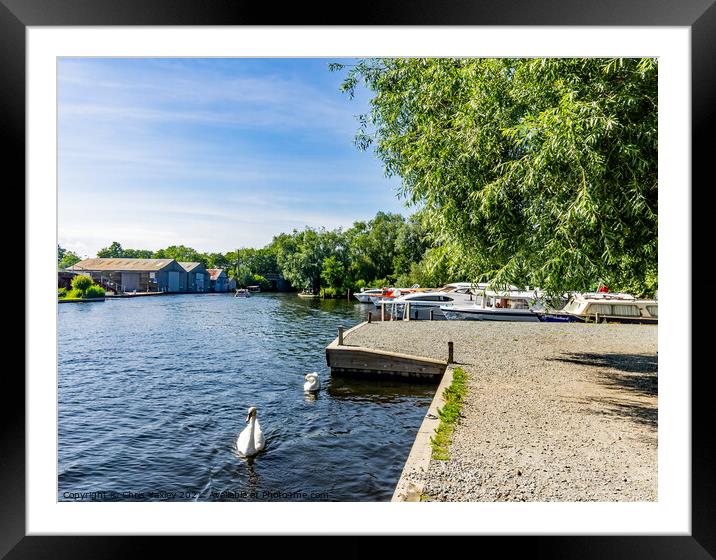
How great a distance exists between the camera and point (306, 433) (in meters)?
4.69

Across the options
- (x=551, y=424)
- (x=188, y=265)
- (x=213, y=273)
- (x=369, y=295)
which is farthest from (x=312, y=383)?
(x=213, y=273)

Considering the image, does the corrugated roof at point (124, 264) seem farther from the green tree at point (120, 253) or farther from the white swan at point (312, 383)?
the white swan at point (312, 383)

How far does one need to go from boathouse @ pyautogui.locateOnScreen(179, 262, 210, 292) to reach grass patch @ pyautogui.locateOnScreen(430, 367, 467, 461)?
1237 centimetres

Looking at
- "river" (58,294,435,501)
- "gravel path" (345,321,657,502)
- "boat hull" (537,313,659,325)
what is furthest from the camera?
"boat hull" (537,313,659,325)

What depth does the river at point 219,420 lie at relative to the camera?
142 inches

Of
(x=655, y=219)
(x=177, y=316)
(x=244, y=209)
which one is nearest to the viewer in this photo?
(x=655, y=219)

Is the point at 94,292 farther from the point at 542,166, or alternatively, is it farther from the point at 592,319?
the point at 542,166

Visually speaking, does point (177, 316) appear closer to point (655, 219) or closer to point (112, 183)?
point (112, 183)

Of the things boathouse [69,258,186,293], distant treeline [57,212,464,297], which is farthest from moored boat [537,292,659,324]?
boathouse [69,258,186,293]

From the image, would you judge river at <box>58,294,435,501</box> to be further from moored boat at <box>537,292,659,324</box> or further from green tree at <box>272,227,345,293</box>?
moored boat at <box>537,292,659,324</box>

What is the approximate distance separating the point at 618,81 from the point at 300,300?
35.6 ft

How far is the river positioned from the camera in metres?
3.62
